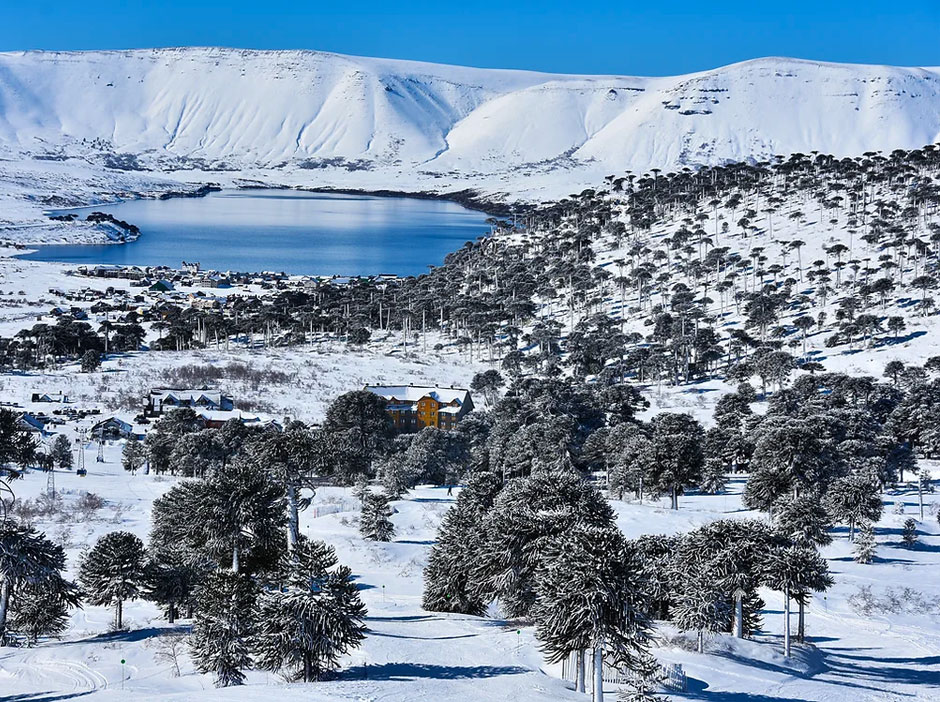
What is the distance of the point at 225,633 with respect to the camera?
23625 mm

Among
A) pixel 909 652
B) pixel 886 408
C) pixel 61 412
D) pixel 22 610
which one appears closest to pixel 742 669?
pixel 909 652

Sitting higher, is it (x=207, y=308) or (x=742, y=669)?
(x=207, y=308)

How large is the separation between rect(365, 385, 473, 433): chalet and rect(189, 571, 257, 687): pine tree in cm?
4275

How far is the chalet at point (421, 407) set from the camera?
2724 inches

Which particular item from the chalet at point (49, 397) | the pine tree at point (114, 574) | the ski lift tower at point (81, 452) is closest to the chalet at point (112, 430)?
the ski lift tower at point (81, 452)

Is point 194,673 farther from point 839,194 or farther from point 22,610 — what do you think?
point 839,194

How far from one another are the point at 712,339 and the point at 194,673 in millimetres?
69770

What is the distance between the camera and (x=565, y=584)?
20.7 meters

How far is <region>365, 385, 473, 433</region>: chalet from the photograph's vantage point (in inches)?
2724

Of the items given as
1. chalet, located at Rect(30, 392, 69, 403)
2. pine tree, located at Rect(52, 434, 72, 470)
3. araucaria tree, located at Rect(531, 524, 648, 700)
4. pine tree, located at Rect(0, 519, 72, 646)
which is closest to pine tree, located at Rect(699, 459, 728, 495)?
araucaria tree, located at Rect(531, 524, 648, 700)

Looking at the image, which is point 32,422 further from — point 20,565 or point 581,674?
point 581,674

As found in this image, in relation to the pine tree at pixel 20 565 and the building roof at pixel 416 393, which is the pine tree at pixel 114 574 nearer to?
the pine tree at pixel 20 565

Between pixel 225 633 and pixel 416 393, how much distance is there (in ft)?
155

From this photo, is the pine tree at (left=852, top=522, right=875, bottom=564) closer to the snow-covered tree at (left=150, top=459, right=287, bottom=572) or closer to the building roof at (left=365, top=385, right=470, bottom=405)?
the snow-covered tree at (left=150, top=459, right=287, bottom=572)
